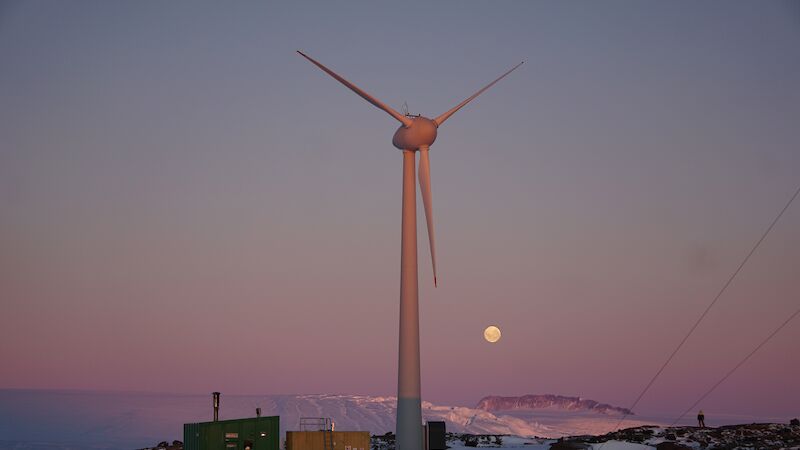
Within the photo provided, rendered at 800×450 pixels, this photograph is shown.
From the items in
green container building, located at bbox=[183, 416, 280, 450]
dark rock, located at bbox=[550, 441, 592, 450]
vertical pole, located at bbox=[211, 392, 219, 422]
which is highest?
vertical pole, located at bbox=[211, 392, 219, 422]

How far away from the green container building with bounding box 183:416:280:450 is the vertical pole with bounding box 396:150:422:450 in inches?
345

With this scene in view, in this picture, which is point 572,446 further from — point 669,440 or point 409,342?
point 409,342

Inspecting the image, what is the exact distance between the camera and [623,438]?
3578 inches

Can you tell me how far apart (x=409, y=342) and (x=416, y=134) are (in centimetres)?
1507

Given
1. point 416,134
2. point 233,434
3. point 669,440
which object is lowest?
point 669,440

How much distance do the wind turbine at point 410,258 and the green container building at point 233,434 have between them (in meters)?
8.74

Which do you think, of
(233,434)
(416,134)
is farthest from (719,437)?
(233,434)

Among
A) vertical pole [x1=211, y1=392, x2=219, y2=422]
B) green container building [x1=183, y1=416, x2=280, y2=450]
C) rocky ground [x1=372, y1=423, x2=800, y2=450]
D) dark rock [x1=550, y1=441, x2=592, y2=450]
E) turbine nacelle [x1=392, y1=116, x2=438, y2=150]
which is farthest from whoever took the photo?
rocky ground [x1=372, y1=423, x2=800, y2=450]

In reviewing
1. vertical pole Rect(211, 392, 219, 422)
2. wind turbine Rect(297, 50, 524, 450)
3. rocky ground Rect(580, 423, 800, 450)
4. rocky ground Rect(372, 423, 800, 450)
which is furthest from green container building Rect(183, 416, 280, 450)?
rocky ground Rect(580, 423, 800, 450)

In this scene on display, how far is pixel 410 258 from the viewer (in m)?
66.2

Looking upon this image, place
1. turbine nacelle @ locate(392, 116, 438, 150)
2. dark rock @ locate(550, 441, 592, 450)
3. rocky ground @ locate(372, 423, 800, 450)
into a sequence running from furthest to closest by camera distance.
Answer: rocky ground @ locate(372, 423, 800, 450)
dark rock @ locate(550, 441, 592, 450)
turbine nacelle @ locate(392, 116, 438, 150)

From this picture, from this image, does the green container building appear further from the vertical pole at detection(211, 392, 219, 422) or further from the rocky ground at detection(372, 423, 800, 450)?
the rocky ground at detection(372, 423, 800, 450)

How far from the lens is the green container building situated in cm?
5684

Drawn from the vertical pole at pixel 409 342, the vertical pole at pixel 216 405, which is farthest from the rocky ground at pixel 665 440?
the vertical pole at pixel 216 405
